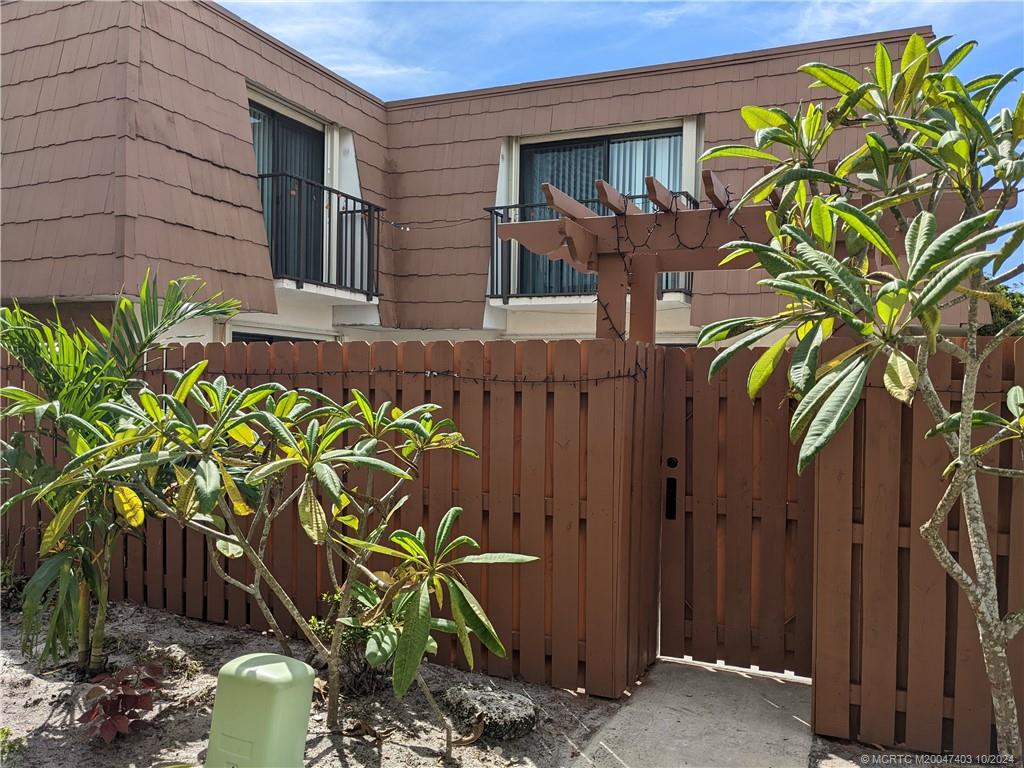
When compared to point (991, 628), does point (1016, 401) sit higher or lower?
higher

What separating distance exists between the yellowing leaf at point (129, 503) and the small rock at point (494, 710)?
1623mm

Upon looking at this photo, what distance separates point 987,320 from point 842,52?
3.27 metres

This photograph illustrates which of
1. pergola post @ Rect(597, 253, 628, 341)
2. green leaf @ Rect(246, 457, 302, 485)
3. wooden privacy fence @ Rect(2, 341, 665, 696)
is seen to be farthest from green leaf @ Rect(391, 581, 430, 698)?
pergola post @ Rect(597, 253, 628, 341)

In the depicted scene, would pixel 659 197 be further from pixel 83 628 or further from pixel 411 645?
pixel 83 628

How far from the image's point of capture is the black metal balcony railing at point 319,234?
29.8 feet

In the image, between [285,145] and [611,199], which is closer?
[611,199]

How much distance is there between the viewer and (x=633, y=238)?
5.13m

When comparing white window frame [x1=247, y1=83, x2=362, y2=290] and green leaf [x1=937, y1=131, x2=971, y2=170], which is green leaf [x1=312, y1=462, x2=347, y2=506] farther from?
white window frame [x1=247, y1=83, x2=362, y2=290]

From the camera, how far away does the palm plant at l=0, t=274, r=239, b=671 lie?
367cm

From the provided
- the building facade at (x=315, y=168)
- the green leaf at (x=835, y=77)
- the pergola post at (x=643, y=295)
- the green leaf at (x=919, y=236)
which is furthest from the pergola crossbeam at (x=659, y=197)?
the building facade at (x=315, y=168)

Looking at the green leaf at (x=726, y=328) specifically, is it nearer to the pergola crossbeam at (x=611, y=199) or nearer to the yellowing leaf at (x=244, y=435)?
the pergola crossbeam at (x=611, y=199)

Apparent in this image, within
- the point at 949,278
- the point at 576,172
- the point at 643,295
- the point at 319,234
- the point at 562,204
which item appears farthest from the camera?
the point at 576,172

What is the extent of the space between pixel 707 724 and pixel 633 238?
2.88 metres

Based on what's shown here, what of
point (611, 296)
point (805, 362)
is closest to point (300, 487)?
point (805, 362)
